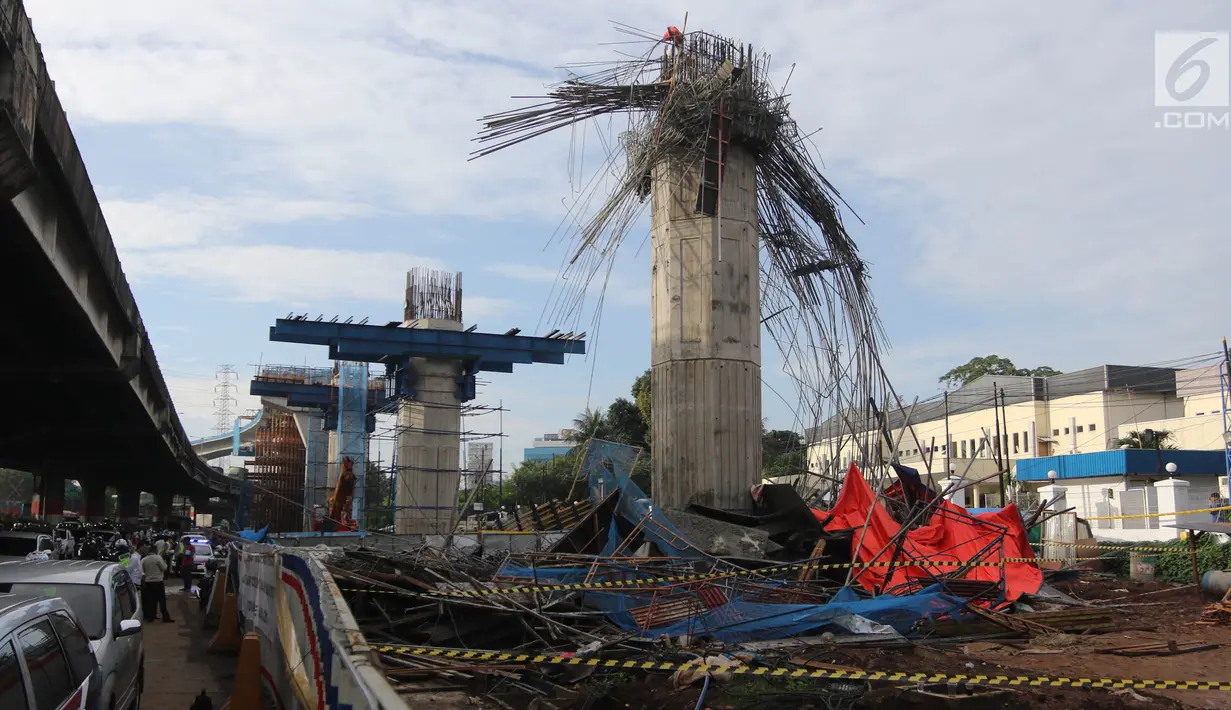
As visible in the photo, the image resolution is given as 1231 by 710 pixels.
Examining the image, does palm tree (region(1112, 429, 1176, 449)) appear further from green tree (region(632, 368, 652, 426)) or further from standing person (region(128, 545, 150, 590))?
A: standing person (region(128, 545, 150, 590))

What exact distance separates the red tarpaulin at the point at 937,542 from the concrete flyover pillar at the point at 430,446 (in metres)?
24.0

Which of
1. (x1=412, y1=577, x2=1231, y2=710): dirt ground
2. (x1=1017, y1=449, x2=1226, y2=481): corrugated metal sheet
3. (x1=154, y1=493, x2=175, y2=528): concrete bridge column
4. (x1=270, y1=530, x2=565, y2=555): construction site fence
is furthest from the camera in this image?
(x1=154, y1=493, x2=175, y2=528): concrete bridge column

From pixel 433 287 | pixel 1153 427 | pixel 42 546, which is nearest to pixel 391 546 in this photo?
pixel 42 546

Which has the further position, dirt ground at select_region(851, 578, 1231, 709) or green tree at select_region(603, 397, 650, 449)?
green tree at select_region(603, 397, 650, 449)

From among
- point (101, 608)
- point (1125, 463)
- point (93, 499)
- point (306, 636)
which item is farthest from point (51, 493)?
point (306, 636)

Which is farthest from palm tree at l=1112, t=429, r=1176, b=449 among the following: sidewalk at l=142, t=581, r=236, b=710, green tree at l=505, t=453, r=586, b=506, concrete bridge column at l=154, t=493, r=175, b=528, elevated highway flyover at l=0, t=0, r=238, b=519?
concrete bridge column at l=154, t=493, r=175, b=528

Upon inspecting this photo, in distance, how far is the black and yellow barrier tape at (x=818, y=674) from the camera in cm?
670

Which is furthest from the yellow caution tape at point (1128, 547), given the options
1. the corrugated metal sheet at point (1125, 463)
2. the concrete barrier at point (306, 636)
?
the corrugated metal sheet at point (1125, 463)

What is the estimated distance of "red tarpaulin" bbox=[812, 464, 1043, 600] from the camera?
1169 cm

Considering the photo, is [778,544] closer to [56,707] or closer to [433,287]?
[56,707]

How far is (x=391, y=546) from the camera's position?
18.3 meters

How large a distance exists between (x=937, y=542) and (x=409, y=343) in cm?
2673

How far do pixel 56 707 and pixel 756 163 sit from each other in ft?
37.5

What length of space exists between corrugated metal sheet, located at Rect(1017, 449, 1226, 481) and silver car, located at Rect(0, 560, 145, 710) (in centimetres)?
3847
